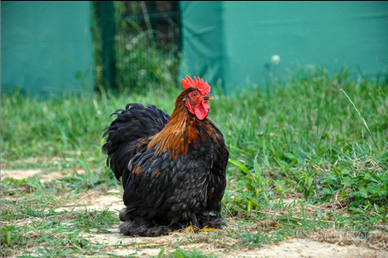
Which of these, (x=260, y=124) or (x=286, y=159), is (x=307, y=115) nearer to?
(x=260, y=124)

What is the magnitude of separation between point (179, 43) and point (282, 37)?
1.88 m

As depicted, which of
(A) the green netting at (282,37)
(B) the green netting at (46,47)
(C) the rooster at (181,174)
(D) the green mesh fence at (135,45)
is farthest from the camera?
(B) the green netting at (46,47)

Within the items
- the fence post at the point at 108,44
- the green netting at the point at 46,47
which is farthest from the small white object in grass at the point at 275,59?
the green netting at the point at 46,47

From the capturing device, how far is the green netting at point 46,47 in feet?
27.7

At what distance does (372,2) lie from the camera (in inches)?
261

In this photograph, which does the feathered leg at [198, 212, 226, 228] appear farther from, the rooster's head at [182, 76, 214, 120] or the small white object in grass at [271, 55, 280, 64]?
the small white object in grass at [271, 55, 280, 64]

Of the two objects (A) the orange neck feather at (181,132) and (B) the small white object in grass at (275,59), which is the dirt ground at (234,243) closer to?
(A) the orange neck feather at (181,132)

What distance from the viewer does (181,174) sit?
2840 mm

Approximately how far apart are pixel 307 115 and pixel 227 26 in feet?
8.13

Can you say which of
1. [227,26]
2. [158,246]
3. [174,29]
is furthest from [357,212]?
[174,29]

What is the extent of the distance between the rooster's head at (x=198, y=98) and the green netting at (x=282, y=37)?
426 centimetres

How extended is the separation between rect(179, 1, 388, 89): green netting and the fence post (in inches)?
63.6

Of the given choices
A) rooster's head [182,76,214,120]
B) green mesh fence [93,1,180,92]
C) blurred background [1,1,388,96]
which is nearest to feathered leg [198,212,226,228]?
rooster's head [182,76,214,120]

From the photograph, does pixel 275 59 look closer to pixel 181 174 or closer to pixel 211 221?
pixel 211 221
